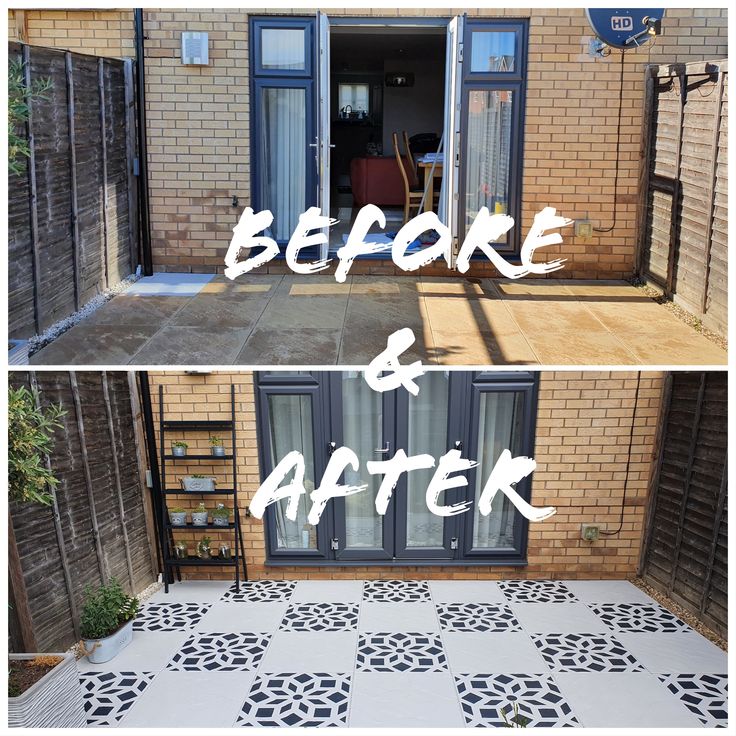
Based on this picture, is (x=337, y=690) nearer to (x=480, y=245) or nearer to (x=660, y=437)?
(x=660, y=437)

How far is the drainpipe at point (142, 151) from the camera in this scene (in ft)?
21.2

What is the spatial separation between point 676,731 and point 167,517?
3.68 metres

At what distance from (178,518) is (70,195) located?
2411mm

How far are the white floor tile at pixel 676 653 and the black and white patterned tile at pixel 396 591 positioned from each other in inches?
54.9

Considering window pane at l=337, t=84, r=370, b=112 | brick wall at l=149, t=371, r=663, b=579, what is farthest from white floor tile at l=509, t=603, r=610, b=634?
Answer: window pane at l=337, t=84, r=370, b=112

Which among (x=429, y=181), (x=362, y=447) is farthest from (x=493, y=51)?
(x=362, y=447)

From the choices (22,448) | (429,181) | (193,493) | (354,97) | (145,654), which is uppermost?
(354,97)

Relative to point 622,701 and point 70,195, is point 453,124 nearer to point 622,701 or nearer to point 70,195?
point 70,195

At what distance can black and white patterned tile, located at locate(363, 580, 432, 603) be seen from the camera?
577 cm

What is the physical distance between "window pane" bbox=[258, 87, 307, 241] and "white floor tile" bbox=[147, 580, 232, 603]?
2978 mm

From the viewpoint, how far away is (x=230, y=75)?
21.6 feet

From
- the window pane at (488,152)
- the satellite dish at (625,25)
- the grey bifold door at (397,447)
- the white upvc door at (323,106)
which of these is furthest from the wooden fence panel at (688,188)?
the white upvc door at (323,106)

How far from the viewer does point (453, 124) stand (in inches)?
246

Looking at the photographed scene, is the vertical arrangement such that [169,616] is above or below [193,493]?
below
